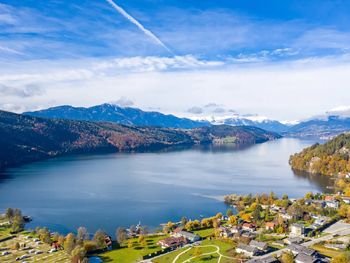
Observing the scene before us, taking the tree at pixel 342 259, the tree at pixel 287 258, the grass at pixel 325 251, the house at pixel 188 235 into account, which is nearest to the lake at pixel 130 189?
the house at pixel 188 235

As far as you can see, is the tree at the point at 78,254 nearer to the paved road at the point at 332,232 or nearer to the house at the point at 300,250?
the paved road at the point at 332,232

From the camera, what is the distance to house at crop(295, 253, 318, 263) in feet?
91.2

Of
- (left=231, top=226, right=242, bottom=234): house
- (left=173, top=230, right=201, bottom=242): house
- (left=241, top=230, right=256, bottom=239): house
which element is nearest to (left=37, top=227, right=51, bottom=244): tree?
(left=173, top=230, right=201, bottom=242): house

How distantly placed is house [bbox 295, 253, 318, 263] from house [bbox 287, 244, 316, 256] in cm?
68

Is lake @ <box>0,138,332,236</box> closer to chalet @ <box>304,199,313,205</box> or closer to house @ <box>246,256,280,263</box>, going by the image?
chalet @ <box>304,199,313,205</box>

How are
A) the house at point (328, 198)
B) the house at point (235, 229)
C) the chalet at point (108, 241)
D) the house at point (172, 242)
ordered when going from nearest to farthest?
the house at point (172, 242) < the chalet at point (108, 241) < the house at point (235, 229) < the house at point (328, 198)

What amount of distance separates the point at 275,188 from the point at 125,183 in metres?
25.7

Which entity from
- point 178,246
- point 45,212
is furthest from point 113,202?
point 178,246

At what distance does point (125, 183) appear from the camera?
6681cm

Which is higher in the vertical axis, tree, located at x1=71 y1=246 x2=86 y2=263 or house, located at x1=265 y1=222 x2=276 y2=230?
house, located at x1=265 y1=222 x2=276 y2=230

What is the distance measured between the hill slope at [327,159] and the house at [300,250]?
44497mm

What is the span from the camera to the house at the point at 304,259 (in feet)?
91.2

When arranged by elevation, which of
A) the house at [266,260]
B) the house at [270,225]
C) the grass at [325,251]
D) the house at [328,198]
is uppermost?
the house at [328,198]

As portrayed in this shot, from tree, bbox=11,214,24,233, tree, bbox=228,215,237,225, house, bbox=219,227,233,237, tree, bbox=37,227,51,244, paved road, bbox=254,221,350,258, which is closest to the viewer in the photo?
paved road, bbox=254,221,350,258
